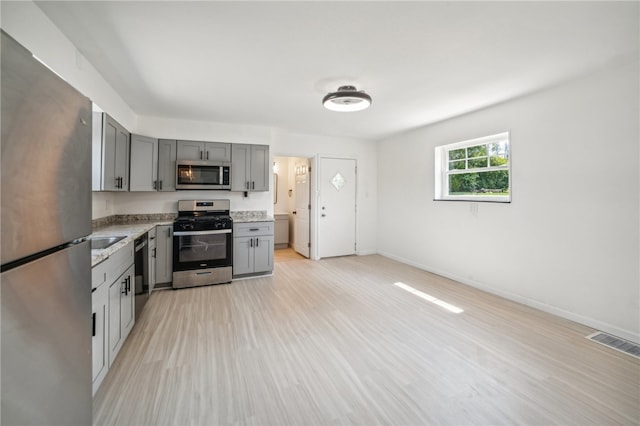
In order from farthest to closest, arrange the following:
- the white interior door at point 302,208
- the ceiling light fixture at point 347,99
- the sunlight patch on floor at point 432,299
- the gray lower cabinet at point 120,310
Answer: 1. the white interior door at point 302,208
2. the sunlight patch on floor at point 432,299
3. the ceiling light fixture at point 347,99
4. the gray lower cabinet at point 120,310

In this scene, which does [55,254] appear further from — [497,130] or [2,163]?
[497,130]

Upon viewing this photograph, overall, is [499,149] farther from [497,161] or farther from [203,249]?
[203,249]

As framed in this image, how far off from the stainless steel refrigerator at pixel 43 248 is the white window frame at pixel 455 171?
4.12 m

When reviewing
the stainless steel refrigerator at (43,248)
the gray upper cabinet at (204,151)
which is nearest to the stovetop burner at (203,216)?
the gray upper cabinet at (204,151)

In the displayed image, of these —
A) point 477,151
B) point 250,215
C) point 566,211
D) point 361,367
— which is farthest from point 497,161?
point 250,215

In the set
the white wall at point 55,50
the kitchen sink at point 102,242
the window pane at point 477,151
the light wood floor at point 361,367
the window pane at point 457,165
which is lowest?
the light wood floor at point 361,367

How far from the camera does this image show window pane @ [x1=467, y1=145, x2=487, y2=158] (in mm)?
4012

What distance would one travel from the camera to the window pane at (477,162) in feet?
13.2

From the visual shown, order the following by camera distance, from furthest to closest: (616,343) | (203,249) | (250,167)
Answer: (250,167), (203,249), (616,343)

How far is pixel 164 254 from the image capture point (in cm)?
386

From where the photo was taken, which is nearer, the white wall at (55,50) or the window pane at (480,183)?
the white wall at (55,50)

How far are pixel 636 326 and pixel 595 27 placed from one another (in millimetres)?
2543

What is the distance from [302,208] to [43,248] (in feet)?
17.5

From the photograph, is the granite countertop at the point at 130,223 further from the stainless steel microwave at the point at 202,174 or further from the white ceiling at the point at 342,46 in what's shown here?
the white ceiling at the point at 342,46
